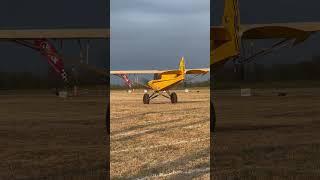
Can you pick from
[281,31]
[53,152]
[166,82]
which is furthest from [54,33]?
[166,82]

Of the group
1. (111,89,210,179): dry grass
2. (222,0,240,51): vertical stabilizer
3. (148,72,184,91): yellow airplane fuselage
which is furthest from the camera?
(148,72,184,91): yellow airplane fuselage

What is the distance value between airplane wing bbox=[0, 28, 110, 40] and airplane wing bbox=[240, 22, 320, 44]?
353 centimetres

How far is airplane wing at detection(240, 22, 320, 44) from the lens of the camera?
384 inches

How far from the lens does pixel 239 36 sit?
33.6 feet

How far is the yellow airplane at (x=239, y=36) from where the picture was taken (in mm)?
9867

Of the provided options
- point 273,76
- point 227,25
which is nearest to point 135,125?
point 227,25

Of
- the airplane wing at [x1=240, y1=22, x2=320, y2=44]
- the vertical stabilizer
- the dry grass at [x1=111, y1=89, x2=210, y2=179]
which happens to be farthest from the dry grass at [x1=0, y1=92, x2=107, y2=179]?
the airplane wing at [x1=240, y1=22, x2=320, y2=44]

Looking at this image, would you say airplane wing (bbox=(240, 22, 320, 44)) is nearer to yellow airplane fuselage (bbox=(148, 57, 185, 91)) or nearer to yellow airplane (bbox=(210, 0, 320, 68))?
yellow airplane (bbox=(210, 0, 320, 68))

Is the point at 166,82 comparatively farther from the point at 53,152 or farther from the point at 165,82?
the point at 53,152

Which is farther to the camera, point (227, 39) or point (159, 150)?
point (227, 39)

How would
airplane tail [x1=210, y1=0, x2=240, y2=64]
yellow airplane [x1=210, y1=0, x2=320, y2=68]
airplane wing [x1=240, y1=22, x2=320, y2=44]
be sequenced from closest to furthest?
airplane wing [x1=240, y1=22, x2=320, y2=44] < yellow airplane [x1=210, y1=0, x2=320, y2=68] < airplane tail [x1=210, y1=0, x2=240, y2=64]

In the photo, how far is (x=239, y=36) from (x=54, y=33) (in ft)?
14.6

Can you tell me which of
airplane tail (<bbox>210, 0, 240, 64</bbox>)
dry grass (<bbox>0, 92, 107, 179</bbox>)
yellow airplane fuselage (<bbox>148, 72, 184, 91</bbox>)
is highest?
airplane tail (<bbox>210, 0, 240, 64</bbox>)

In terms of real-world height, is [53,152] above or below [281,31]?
below
